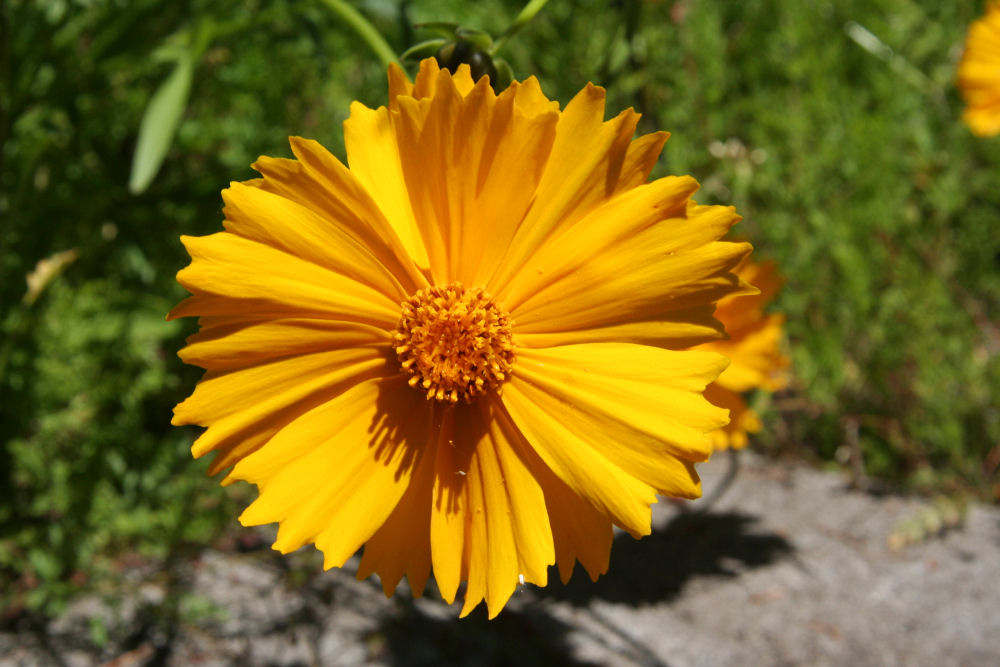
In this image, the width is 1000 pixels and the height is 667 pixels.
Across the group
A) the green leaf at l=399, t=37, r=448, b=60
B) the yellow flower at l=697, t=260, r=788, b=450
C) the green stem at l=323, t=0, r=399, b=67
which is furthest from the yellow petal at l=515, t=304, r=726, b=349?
the yellow flower at l=697, t=260, r=788, b=450

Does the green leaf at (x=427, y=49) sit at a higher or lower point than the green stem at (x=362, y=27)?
lower

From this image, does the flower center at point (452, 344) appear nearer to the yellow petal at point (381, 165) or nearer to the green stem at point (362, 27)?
the yellow petal at point (381, 165)

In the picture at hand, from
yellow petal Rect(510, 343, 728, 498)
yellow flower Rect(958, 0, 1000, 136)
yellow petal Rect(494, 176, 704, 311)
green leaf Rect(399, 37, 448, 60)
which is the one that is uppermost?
yellow flower Rect(958, 0, 1000, 136)

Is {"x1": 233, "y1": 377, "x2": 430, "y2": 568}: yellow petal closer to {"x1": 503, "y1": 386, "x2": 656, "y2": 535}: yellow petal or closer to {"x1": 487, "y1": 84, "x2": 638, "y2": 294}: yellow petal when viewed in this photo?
{"x1": 503, "y1": 386, "x2": 656, "y2": 535}: yellow petal

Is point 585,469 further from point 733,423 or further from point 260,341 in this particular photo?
point 733,423

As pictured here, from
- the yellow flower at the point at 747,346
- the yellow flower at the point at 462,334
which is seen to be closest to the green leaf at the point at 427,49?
the yellow flower at the point at 462,334
